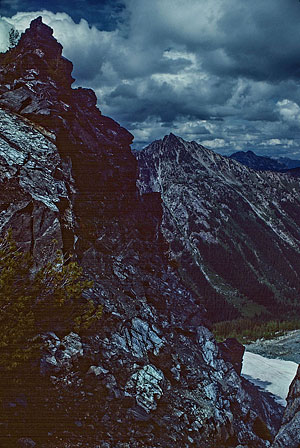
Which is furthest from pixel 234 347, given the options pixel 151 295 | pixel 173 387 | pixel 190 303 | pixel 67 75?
pixel 67 75

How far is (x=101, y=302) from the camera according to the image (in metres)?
36.6

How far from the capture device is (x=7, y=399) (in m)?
21.4

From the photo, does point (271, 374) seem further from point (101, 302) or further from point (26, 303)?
point (26, 303)

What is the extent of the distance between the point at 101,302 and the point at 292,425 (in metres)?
21.6

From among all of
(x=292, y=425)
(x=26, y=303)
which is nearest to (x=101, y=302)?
(x=26, y=303)

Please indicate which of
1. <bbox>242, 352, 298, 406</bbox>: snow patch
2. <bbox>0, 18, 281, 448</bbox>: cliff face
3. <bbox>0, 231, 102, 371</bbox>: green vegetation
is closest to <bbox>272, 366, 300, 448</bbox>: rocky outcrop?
<bbox>0, 18, 281, 448</bbox>: cliff face

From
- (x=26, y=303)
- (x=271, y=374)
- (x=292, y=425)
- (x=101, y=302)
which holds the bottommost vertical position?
(x=271, y=374)

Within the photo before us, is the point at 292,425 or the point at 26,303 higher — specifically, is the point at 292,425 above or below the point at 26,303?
below

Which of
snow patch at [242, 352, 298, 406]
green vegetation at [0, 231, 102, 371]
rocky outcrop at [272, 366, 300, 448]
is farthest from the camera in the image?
snow patch at [242, 352, 298, 406]

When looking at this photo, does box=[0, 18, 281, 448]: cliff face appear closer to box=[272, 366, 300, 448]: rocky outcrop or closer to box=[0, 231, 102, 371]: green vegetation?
box=[0, 231, 102, 371]: green vegetation

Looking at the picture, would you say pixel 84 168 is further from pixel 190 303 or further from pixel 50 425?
pixel 50 425

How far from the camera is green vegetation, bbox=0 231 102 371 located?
20141 mm

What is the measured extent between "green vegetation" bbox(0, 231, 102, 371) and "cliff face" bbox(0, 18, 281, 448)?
200 centimetres

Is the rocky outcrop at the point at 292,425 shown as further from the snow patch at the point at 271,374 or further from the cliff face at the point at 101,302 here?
the snow patch at the point at 271,374
